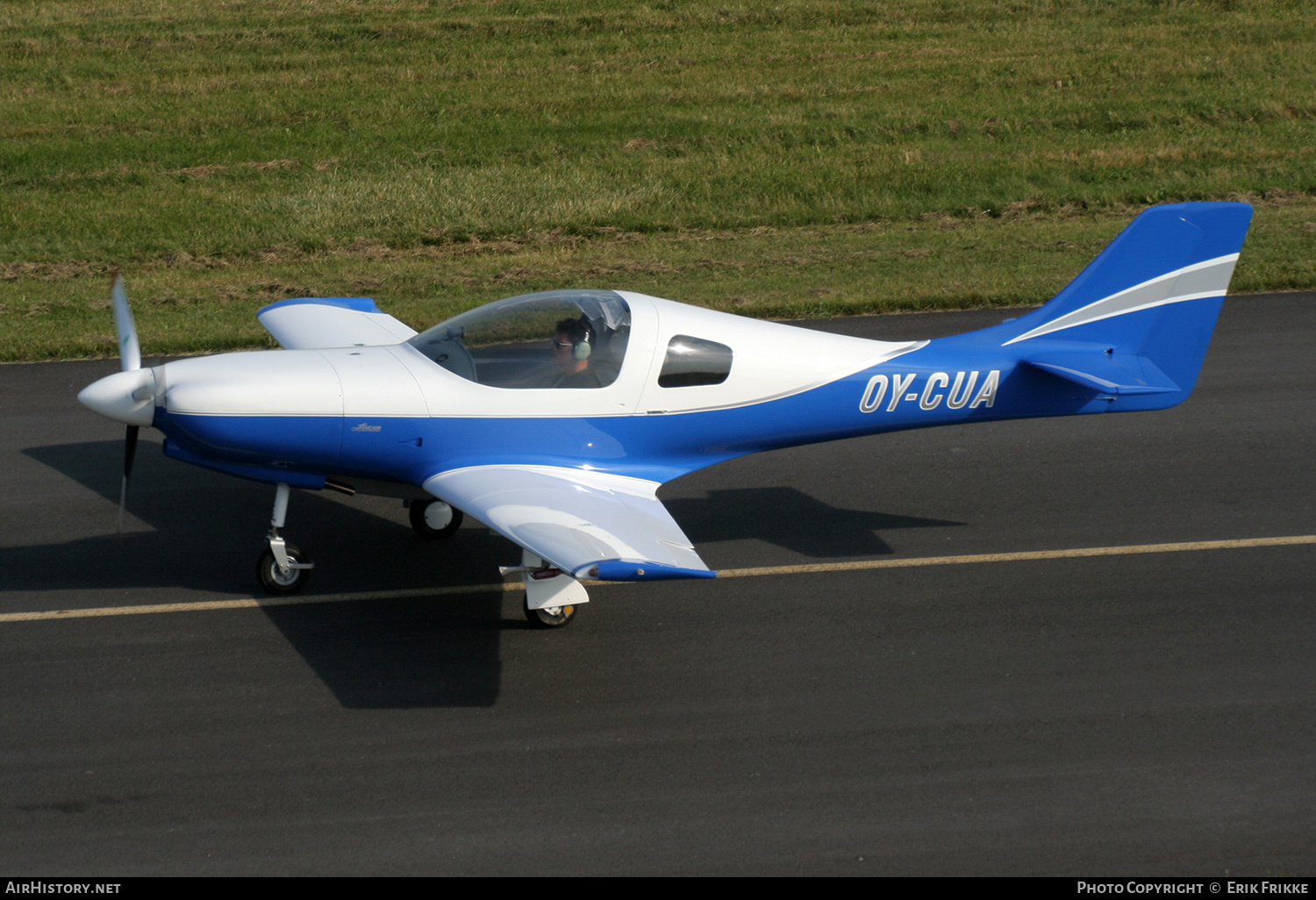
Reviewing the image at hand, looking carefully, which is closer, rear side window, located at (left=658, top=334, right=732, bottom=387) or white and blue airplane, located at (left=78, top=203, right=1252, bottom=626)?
white and blue airplane, located at (left=78, top=203, right=1252, bottom=626)

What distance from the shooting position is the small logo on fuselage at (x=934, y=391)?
27.9ft

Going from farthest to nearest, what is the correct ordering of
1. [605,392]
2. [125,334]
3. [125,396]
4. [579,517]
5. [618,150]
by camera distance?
[618,150] → [605,392] → [125,334] → [125,396] → [579,517]

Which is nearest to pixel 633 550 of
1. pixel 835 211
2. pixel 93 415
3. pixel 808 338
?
pixel 808 338

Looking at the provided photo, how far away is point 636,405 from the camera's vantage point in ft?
26.5

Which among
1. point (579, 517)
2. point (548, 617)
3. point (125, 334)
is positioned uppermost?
point (125, 334)

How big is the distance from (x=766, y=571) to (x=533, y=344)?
2.39 metres

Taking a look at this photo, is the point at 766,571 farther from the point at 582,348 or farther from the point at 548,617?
the point at 582,348

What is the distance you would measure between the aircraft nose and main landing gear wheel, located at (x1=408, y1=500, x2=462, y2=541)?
224cm

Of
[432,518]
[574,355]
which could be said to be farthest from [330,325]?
[574,355]

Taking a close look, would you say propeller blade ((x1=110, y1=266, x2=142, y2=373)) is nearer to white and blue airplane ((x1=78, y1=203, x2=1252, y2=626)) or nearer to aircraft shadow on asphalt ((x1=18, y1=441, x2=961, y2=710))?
white and blue airplane ((x1=78, y1=203, x2=1252, y2=626))

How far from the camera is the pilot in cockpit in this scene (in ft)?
26.3

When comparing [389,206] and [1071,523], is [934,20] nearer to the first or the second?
[389,206]

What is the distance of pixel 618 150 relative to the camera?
2280 centimetres

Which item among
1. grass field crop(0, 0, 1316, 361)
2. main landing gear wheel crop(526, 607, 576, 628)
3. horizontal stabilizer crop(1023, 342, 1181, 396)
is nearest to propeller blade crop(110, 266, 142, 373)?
main landing gear wheel crop(526, 607, 576, 628)
